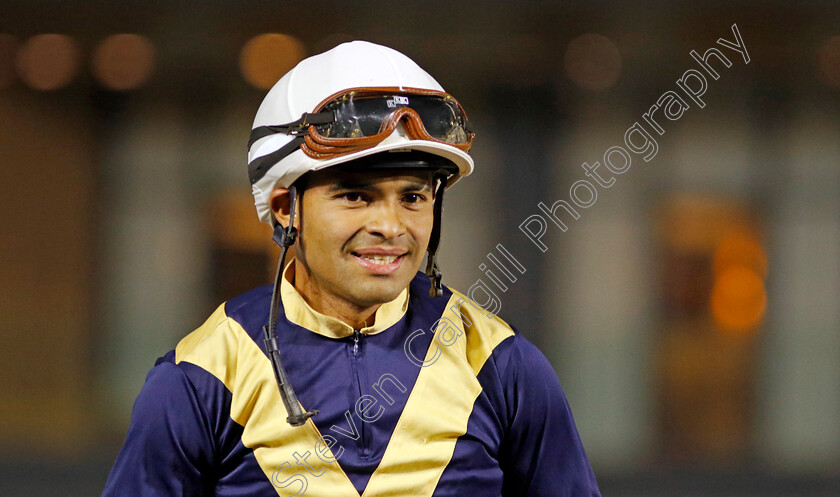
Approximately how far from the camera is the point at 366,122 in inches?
69.5

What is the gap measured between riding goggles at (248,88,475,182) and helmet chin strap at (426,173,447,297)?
194 millimetres

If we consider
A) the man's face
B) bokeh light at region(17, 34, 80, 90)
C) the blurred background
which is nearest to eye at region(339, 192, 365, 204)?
the man's face

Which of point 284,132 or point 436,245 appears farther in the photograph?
point 436,245

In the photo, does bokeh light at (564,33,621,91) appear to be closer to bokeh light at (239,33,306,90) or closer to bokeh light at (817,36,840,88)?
bokeh light at (817,36,840,88)

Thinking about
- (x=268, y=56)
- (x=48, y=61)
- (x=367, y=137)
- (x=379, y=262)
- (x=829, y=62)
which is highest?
(x=829, y=62)

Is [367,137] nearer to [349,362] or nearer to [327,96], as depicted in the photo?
[327,96]

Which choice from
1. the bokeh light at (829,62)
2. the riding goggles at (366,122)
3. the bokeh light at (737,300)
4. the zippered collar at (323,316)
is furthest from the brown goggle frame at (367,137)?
the bokeh light at (829,62)

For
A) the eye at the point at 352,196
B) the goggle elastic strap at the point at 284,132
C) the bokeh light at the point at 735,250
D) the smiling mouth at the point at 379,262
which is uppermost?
the goggle elastic strap at the point at 284,132

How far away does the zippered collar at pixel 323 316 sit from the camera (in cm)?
189

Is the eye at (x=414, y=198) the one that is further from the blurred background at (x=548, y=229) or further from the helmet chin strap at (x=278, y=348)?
the blurred background at (x=548, y=229)

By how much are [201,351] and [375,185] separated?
0.53 metres

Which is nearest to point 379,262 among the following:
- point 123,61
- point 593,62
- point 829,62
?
point 593,62

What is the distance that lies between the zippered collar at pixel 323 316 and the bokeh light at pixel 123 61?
355 centimetres

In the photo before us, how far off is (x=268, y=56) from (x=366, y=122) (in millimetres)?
3440
